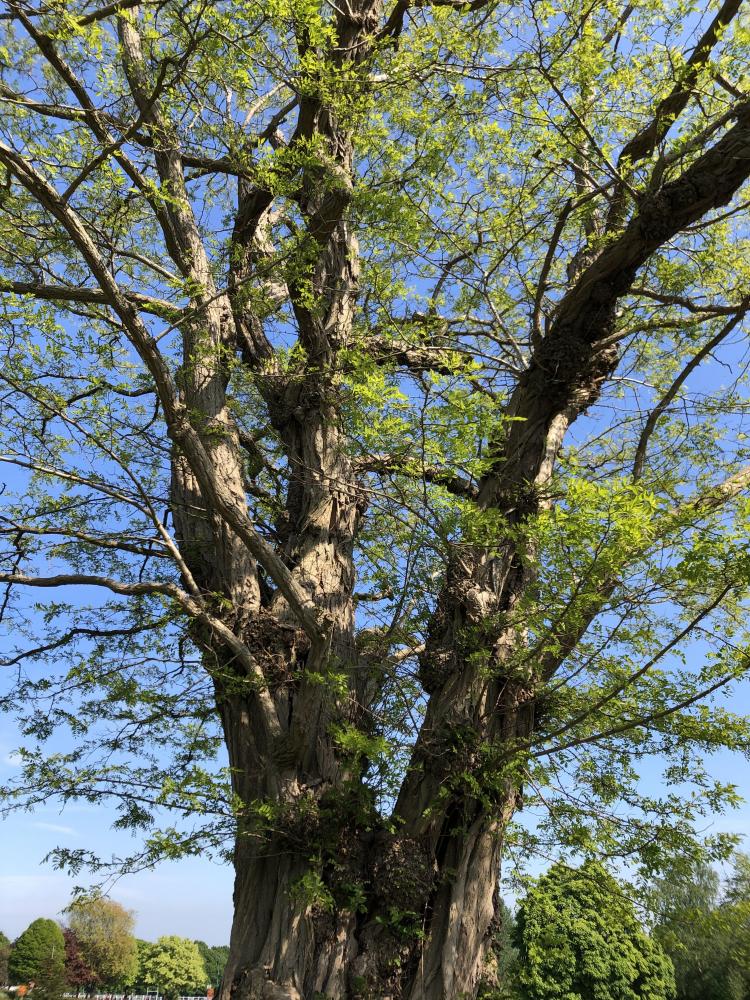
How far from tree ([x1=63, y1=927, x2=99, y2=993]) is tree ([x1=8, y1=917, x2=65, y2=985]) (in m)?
3.34

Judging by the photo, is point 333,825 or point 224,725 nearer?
point 333,825

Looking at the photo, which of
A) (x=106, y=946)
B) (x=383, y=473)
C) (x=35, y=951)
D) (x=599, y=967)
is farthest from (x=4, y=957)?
(x=383, y=473)

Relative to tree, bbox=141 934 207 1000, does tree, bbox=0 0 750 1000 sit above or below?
above

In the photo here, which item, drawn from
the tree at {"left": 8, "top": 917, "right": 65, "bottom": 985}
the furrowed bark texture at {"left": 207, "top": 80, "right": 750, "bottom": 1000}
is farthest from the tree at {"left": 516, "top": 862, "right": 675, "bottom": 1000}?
the tree at {"left": 8, "top": 917, "right": 65, "bottom": 985}

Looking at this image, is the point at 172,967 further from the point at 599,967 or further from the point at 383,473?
the point at 383,473

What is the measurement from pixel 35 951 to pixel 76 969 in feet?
19.0

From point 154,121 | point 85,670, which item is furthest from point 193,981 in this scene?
point 154,121

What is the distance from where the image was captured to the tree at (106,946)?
37.4m

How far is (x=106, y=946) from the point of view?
1481 inches

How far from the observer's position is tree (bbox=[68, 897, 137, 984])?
37406 mm

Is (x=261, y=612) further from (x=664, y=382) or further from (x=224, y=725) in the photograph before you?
(x=664, y=382)

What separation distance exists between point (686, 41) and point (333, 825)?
596cm

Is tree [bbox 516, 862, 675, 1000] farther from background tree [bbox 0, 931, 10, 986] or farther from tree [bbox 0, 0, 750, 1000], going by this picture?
background tree [bbox 0, 931, 10, 986]

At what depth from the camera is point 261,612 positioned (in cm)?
575
